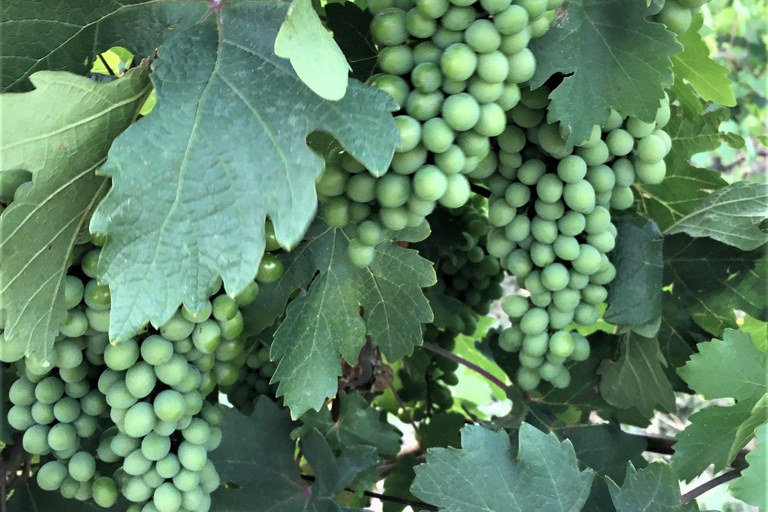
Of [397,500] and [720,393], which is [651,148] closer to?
[720,393]

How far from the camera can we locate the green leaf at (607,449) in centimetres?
80

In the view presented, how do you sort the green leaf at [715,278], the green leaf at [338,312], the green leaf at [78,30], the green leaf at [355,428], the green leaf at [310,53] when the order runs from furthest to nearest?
1. the green leaf at [355,428]
2. the green leaf at [715,278]
3. the green leaf at [338,312]
4. the green leaf at [78,30]
5. the green leaf at [310,53]

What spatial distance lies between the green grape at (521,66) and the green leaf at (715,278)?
1.30 feet

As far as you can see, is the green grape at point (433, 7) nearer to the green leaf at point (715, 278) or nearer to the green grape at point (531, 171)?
the green grape at point (531, 171)

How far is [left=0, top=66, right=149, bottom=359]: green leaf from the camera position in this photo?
1.57 feet

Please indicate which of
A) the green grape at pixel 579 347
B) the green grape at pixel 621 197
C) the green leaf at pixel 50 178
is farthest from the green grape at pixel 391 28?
the green grape at pixel 579 347

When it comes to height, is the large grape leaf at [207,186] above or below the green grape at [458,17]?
below

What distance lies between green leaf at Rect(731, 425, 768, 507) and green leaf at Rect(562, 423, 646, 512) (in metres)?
0.20

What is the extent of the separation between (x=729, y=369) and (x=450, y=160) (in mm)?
442

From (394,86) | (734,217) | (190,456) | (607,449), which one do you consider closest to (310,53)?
(394,86)

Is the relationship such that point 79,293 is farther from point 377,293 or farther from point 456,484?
point 456,484

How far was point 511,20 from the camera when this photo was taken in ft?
1.63

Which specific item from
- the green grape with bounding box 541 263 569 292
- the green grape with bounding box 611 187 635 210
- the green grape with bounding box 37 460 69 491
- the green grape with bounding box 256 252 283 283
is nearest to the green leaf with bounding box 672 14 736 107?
the green grape with bounding box 611 187 635 210

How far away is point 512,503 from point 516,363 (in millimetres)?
271
